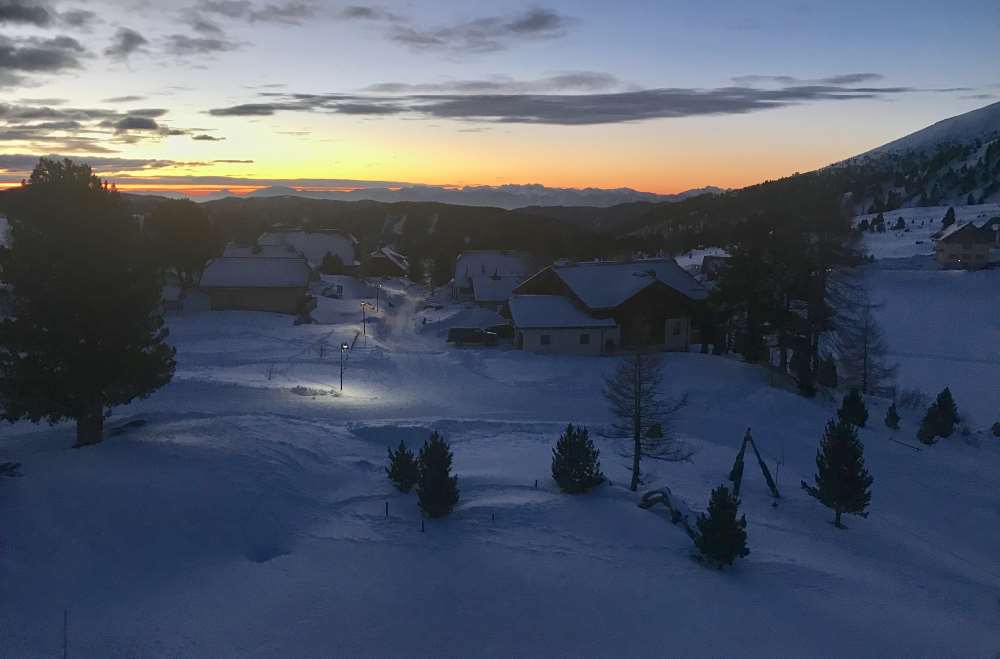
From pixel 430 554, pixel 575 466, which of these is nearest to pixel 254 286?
pixel 575 466

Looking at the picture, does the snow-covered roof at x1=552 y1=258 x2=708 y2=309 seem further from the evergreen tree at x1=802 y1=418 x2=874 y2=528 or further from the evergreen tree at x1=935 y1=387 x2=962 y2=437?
the evergreen tree at x1=802 y1=418 x2=874 y2=528

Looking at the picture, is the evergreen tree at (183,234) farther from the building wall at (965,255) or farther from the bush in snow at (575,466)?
the building wall at (965,255)

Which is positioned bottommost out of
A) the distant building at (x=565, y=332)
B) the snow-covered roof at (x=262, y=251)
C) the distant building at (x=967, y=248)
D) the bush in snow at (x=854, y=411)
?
the bush in snow at (x=854, y=411)

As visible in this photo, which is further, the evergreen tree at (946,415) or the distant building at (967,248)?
the distant building at (967,248)

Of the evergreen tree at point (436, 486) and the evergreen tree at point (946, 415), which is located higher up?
the evergreen tree at point (436, 486)

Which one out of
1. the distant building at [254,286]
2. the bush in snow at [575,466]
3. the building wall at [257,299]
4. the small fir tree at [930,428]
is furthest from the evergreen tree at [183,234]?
the small fir tree at [930,428]

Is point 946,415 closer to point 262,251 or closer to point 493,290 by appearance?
point 493,290

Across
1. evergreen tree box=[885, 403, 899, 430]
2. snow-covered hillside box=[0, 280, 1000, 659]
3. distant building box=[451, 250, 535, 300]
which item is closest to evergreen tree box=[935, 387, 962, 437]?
evergreen tree box=[885, 403, 899, 430]
